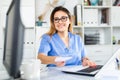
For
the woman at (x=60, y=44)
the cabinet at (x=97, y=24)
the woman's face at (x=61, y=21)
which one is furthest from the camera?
the cabinet at (x=97, y=24)

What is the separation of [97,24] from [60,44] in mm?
1763

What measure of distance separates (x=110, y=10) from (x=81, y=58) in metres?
1.84

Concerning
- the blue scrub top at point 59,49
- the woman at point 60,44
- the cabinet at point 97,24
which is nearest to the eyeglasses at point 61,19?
the woman at point 60,44

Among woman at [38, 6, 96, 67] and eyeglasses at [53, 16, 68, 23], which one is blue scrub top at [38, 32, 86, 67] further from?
eyeglasses at [53, 16, 68, 23]

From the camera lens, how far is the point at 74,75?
128cm

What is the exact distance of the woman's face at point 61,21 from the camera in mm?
2186

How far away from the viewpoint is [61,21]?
86.8 inches

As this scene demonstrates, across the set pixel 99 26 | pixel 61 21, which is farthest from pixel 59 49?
pixel 99 26

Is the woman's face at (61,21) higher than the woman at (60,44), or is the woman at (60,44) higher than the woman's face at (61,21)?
the woman's face at (61,21)

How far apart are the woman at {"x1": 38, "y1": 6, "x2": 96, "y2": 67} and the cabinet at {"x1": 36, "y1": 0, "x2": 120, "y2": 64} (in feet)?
4.55

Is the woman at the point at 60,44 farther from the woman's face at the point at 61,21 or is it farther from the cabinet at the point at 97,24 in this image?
the cabinet at the point at 97,24

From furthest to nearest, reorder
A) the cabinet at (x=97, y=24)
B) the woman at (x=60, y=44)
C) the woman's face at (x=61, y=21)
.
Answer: the cabinet at (x=97, y=24) < the woman's face at (x=61, y=21) < the woman at (x=60, y=44)

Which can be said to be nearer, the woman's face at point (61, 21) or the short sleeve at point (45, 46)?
the short sleeve at point (45, 46)

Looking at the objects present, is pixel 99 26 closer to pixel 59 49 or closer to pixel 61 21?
pixel 61 21
